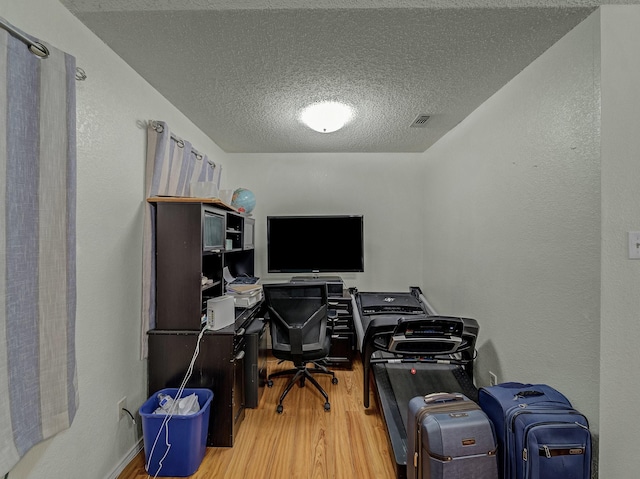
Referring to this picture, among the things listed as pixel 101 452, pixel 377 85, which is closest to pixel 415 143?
pixel 377 85

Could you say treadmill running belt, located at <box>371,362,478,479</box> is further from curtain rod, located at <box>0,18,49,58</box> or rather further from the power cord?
curtain rod, located at <box>0,18,49,58</box>

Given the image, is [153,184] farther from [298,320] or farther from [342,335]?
[342,335]

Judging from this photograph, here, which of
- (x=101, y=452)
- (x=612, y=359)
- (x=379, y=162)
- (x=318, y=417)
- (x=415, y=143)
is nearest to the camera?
(x=612, y=359)

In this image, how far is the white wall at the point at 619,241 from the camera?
128 centimetres

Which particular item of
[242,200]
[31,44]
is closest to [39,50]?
[31,44]

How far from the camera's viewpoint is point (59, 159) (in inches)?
45.7

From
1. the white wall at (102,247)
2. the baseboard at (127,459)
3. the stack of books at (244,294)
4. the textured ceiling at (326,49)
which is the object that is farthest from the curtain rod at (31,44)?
the baseboard at (127,459)

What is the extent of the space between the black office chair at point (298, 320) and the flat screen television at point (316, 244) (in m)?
0.91

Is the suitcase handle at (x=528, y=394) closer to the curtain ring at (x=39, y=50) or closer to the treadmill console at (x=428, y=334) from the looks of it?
the treadmill console at (x=428, y=334)

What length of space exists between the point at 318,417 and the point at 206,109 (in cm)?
255

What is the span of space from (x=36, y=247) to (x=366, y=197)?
2.98 metres

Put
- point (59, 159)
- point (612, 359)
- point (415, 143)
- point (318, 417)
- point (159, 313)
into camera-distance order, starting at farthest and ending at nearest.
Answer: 1. point (415, 143)
2. point (318, 417)
3. point (159, 313)
4. point (612, 359)
5. point (59, 159)

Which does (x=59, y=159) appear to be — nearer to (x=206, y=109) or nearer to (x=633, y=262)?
(x=206, y=109)

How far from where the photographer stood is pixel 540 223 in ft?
5.26
